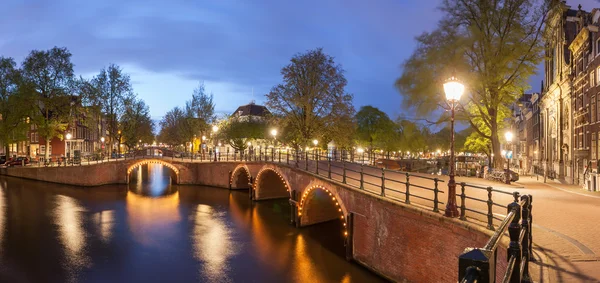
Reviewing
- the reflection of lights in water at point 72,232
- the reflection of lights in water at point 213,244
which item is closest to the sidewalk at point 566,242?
the reflection of lights in water at point 213,244

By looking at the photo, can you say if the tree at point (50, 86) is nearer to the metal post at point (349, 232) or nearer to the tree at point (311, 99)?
the tree at point (311, 99)

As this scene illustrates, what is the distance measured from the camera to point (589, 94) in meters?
25.4

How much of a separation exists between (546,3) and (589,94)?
258 inches

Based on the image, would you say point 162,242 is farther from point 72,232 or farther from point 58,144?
point 58,144

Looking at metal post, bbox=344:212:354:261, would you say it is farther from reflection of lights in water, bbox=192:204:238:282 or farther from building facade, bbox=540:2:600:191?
building facade, bbox=540:2:600:191

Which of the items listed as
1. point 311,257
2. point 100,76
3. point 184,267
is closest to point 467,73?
point 311,257

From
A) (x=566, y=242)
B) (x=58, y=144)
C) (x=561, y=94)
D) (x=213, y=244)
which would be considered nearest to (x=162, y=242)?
(x=213, y=244)

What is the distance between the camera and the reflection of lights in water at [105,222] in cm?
2289

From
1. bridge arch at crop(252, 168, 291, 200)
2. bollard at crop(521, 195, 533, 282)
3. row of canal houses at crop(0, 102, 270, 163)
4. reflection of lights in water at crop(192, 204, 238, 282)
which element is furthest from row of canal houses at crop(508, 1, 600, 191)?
row of canal houses at crop(0, 102, 270, 163)

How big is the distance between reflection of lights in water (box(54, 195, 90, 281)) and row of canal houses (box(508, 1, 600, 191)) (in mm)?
25579

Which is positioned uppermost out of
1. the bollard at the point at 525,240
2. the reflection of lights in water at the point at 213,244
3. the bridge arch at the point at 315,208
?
the bollard at the point at 525,240

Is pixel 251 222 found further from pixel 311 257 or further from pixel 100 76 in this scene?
pixel 100 76

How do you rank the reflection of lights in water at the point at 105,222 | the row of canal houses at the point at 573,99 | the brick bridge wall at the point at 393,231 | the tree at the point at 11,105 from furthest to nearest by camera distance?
the tree at the point at 11,105 → the row of canal houses at the point at 573,99 → the reflection of lights in water at the point at 105,222 → the brick bridge wall at the point at 393,231

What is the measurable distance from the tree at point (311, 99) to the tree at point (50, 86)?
27.3 metres
